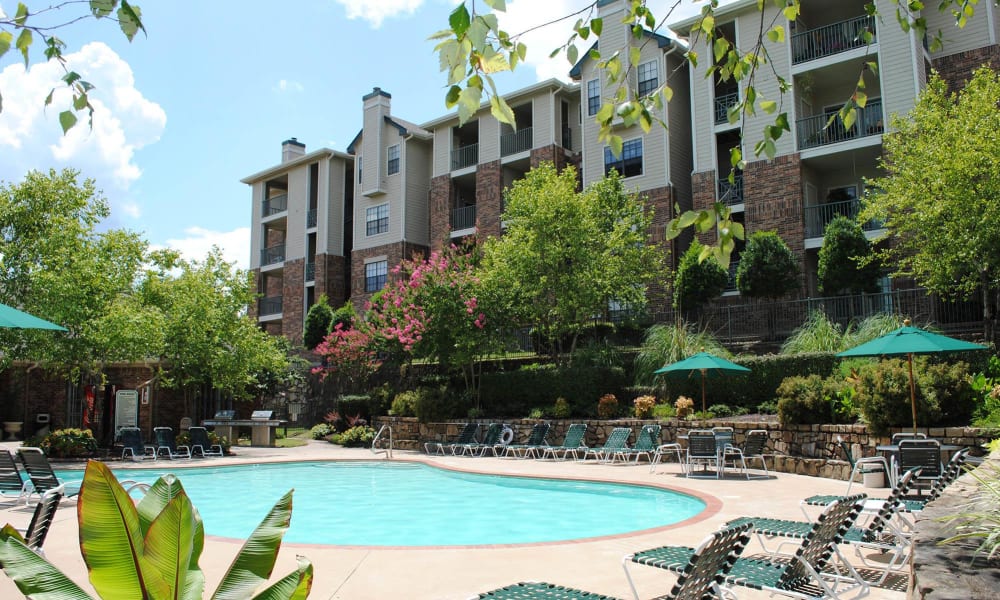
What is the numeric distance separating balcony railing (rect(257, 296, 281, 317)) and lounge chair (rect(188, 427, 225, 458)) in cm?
1985

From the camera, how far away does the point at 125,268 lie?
21.4 metres

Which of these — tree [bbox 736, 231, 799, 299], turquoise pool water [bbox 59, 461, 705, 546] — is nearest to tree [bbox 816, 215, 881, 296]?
tree [bbox 736, 231, 799, 299]

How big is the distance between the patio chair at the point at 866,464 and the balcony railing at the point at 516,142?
21210mm

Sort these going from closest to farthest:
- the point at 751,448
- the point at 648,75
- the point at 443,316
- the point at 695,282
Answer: the point at 751,448, the point at 695,282, the point at 443,316, the point at 648,75

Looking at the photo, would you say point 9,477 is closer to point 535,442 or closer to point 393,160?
point 535,442

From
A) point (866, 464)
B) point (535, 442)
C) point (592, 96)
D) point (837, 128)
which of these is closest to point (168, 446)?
point (535, 442)

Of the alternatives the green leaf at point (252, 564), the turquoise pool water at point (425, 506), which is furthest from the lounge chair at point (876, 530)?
the green leaf at point (252, 564)

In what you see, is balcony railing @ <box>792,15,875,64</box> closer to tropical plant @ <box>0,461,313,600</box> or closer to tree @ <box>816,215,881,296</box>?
tree @ <box>816,215,881,296</box>

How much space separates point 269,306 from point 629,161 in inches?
858

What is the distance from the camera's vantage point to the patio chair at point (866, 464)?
10562 mm

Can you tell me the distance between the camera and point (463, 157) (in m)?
34.9

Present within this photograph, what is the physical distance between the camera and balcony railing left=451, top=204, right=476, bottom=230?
112 ft

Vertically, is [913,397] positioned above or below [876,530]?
above

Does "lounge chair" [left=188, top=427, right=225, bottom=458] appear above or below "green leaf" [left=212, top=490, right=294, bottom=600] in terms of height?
Answer: below
